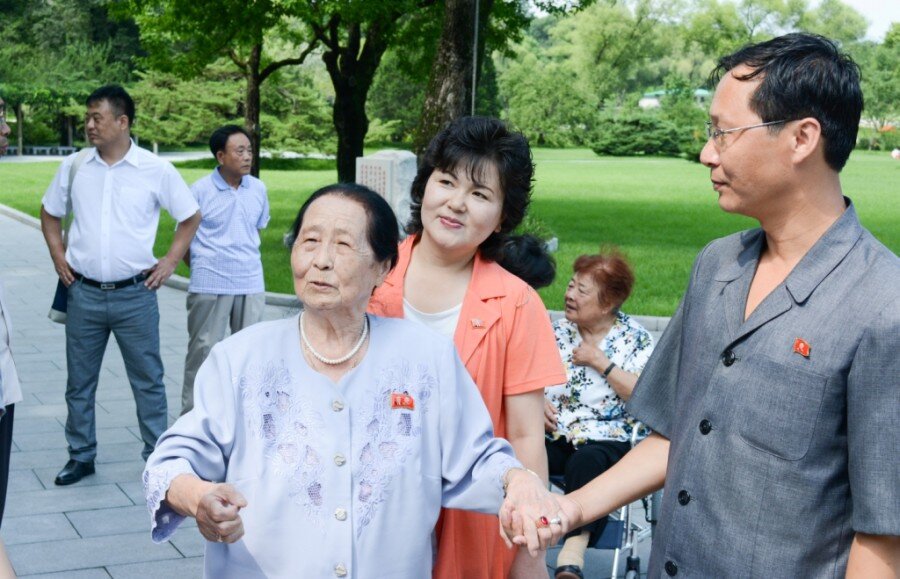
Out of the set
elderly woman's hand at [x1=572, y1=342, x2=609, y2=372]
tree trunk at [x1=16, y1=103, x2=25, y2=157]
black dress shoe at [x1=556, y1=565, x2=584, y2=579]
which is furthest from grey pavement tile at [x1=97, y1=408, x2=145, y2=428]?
tree trunk at [x1=16, y1=103, x2=25, y2=157]

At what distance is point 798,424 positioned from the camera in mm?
2039

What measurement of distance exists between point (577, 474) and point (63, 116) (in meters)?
47.4

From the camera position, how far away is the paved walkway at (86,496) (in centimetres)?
524

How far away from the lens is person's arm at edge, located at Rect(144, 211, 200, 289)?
651 centimetres

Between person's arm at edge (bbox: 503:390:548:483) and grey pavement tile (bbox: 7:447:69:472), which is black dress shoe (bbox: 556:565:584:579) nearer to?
person's arm at edge (bbox: 503:390:548:483)

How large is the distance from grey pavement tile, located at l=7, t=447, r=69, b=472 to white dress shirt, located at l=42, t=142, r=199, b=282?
3.74ft

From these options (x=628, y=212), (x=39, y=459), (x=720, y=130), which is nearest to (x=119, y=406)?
(x=39, y=459)

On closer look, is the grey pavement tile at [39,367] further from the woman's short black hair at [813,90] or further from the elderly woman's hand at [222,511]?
the woman's short black hair at [813,90]

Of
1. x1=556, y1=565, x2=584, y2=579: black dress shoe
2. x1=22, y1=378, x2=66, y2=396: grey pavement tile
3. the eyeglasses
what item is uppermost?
the eyeglasses

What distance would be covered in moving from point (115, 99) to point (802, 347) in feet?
16.9

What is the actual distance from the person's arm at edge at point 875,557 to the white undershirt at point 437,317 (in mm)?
1273

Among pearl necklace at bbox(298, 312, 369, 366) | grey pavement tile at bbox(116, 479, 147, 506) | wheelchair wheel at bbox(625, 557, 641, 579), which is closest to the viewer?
pearl necklace at bbox(298, 312, 369, 366)

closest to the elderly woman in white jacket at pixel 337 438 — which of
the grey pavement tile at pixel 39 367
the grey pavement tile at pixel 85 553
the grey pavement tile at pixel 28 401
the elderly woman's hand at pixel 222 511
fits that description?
the elderly woman's hand at pixel 222 511

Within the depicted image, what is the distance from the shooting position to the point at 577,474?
196 inches
